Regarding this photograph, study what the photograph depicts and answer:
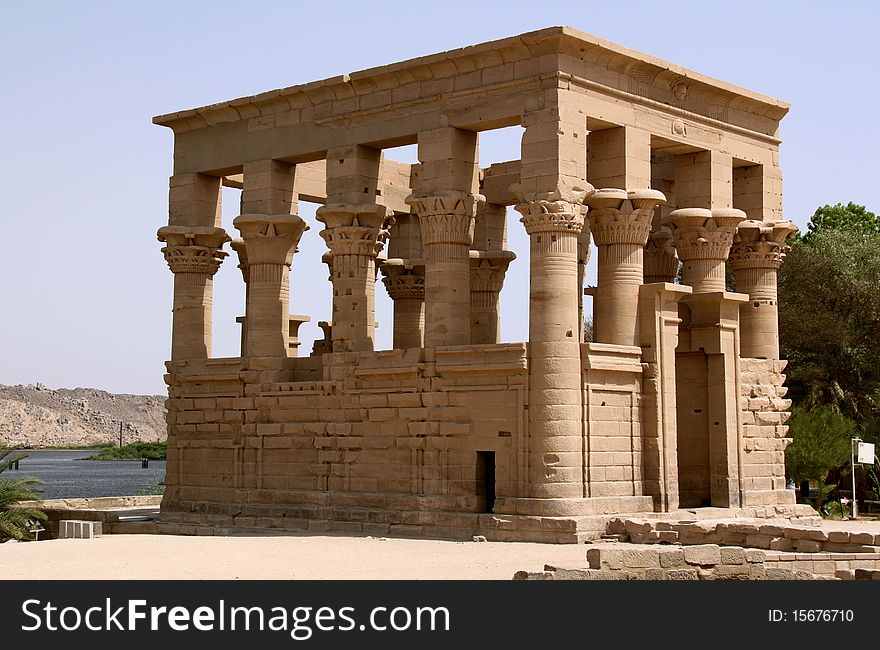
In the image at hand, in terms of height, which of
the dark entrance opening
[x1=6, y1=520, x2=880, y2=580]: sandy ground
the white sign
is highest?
the white sign

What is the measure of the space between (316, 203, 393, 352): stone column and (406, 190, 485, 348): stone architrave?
6.03 feet

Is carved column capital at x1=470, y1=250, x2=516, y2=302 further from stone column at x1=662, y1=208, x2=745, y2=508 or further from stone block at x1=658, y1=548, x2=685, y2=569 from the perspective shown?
stone block at x1=658, y1=548, x2=685, y2=569

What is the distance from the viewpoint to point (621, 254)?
2659 cm

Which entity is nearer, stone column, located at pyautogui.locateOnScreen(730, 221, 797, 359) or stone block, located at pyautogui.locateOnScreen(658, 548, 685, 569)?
stone block, located at pyautogui.locateOnScreen(658, 548, 685, 569)

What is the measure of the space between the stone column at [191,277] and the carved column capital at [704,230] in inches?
400

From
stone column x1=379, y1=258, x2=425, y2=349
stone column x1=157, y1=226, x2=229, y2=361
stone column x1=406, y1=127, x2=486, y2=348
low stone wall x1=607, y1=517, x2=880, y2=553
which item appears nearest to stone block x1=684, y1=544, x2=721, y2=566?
low stone wall x1=607, y1=517, x2=880, y2=553

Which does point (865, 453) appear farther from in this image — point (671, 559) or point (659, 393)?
point (671, 559)

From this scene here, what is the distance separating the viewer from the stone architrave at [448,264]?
26.6 metres

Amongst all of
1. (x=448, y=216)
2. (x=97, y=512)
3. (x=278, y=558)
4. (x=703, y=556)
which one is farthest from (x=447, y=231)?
(x=97, y=512)

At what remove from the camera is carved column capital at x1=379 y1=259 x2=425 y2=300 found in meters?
33.9

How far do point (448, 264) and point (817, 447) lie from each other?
42.7 ft

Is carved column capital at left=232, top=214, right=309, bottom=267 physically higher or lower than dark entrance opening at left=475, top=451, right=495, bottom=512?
higher
